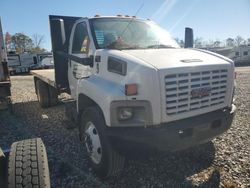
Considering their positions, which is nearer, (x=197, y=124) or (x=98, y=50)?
(x=197, y=124)

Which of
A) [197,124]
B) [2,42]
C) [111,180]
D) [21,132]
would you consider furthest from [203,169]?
[2,42]

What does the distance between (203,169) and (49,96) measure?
589cm

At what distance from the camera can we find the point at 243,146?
4793 mm

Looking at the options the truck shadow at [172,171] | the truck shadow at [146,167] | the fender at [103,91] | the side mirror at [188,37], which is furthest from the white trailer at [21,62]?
the truck shadow at [172,171]

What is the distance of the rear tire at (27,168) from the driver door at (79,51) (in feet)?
6.19

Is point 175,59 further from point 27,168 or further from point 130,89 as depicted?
point 27,168

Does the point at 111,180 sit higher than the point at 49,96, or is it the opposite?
the point at 49,96

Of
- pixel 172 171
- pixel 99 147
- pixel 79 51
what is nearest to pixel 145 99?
pixel 99 147

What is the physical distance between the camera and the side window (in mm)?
4681

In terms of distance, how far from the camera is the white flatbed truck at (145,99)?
10.3ft

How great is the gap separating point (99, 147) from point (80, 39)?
88.7 inches

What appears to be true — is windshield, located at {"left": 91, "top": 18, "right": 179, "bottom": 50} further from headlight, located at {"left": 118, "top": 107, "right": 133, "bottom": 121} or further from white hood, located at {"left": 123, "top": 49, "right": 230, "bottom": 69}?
headlight, located at {"left": 118, "top": 107, "right": 133, "bottom": 121}

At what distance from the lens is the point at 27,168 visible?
8.17 ft

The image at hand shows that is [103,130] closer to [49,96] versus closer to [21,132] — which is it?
[21,132]
